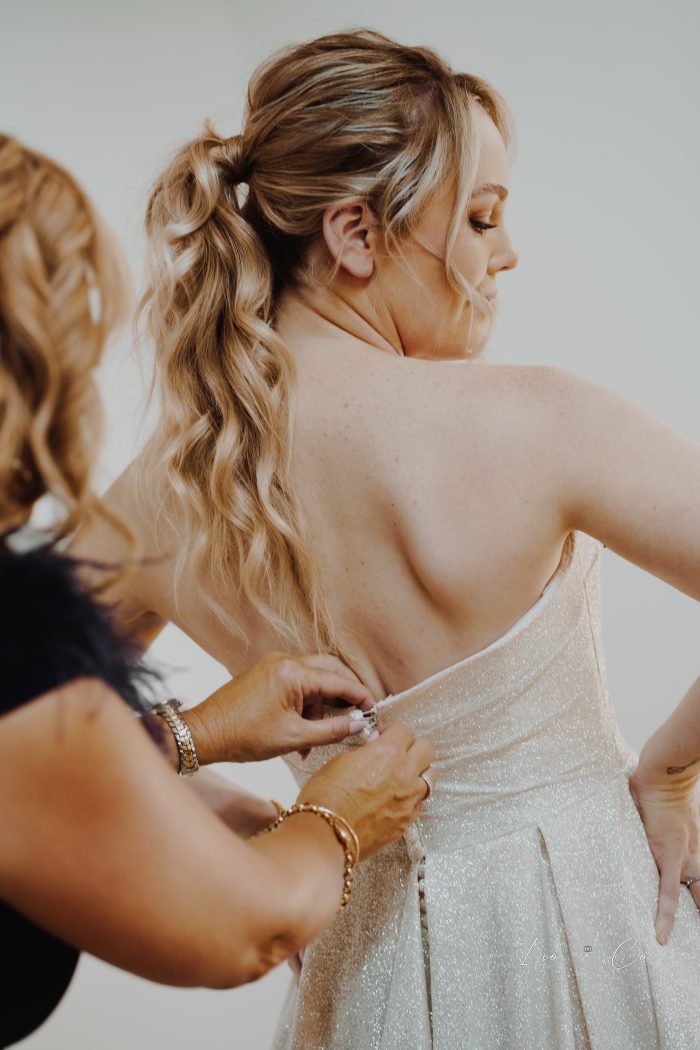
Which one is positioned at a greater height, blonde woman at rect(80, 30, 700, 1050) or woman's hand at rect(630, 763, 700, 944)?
blonde woman at rect(80, 30, 700, 1050)

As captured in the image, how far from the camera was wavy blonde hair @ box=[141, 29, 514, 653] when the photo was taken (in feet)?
3.30

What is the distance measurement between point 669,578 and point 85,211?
0.55 meters

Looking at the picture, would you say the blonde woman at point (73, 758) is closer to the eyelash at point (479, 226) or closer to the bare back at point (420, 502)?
the bare back at point (420, 502)

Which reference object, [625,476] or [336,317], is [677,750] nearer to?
[625,476]

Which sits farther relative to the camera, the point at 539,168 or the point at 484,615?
the point at 539,168

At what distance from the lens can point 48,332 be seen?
60cm

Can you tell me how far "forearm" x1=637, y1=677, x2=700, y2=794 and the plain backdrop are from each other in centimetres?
100

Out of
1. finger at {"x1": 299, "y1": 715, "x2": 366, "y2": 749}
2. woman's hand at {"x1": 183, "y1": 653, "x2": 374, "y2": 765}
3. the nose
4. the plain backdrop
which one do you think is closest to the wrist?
woman's hand at {"x1": 183, "y1": 653, "x2": 374, "y2": 765}

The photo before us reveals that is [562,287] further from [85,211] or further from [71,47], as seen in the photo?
[85,211]

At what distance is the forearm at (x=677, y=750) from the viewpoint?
39.0 inches

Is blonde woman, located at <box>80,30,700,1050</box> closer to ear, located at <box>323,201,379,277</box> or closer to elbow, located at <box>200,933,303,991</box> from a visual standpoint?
ear, located at <box>323,201,379,277</box>

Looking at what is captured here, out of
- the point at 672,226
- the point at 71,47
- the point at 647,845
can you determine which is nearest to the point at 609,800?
the point at 647,845

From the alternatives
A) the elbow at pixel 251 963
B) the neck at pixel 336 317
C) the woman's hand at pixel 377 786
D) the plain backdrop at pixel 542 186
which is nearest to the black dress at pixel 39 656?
the elbow at pixel 251 963

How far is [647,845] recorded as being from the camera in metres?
1.01
